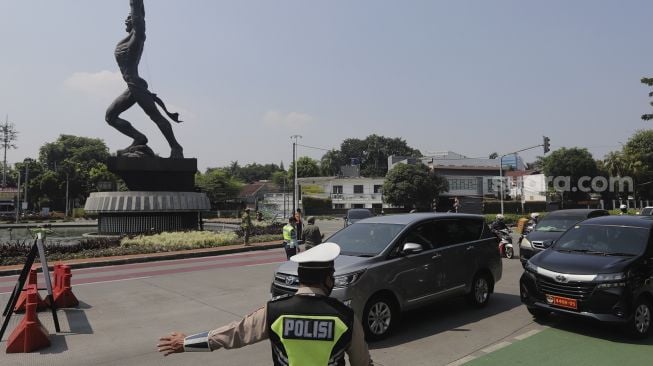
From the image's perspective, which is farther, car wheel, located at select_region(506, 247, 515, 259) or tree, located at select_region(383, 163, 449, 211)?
tree, located at select_region(383, 163, 449, 211)

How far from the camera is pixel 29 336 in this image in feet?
21.0

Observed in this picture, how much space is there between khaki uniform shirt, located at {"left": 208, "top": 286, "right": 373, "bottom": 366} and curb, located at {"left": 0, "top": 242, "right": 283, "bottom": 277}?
13.3m

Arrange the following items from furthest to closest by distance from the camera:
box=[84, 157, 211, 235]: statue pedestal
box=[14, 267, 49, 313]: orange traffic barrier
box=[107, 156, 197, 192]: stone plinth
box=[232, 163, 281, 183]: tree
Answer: box=[232, 163, 281, 183]: tree
box=[107, 156, 197, 192]: stone plinth
box=[84, 157, 211, 235]: statue pedestal
box=[14, 267, 49, 313]: orange traffic barrier

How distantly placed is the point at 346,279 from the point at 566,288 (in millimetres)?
3057

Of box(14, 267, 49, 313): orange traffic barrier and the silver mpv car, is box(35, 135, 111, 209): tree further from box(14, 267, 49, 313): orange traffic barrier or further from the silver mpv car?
the silver mpv car

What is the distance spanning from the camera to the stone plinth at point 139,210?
2433 cm

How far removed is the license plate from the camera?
21.1 feet

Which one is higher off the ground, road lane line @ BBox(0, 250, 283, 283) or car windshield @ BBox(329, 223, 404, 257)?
car windshield @ BBox(329, 223, 404, 257)

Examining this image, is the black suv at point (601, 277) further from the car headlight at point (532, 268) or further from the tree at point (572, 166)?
the tree at point (572, 166)

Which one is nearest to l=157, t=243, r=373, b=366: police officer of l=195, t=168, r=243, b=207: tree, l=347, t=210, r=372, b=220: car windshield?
l=347, t=210, r=372, b=220: car windshield

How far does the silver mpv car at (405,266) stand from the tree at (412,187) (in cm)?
4897

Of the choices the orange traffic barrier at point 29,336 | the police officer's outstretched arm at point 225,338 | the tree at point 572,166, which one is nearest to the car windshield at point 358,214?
the orange traffic barrier at point 29,336

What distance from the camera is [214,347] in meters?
2.67

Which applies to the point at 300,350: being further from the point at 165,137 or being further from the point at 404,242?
the point at 165,137
